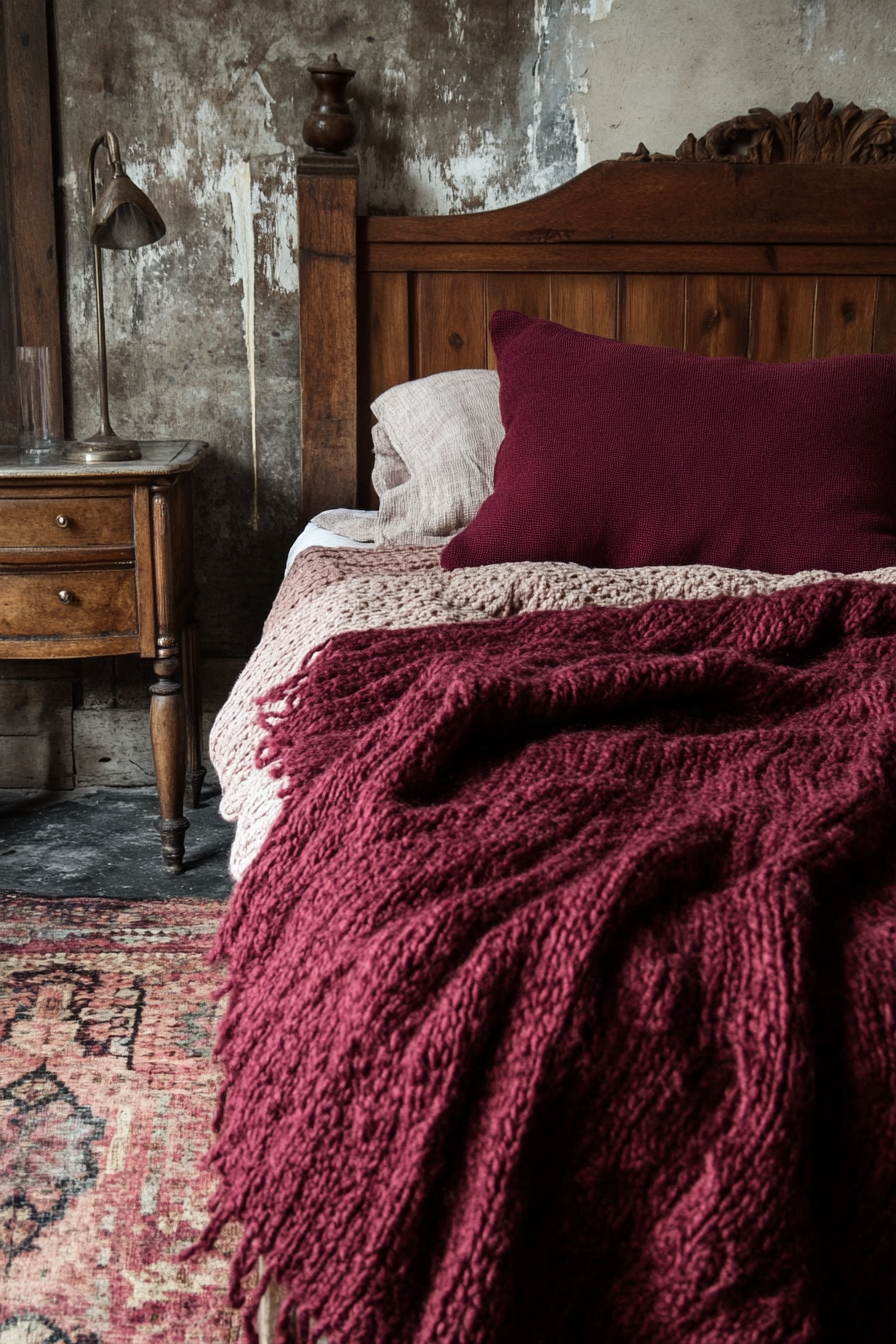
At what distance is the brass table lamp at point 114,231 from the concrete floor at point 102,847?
0.73 meters

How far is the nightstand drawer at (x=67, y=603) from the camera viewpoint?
5.90 ft

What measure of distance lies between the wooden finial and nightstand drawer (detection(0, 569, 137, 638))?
899 mm

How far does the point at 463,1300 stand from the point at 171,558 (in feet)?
4.92

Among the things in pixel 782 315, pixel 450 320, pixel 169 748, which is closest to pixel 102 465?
pixel 169 748

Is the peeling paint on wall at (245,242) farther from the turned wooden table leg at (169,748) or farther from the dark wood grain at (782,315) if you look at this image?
the dark wood grain at (782,315)

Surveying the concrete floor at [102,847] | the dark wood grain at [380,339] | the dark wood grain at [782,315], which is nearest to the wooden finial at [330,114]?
the dark wood grain at [380,339]

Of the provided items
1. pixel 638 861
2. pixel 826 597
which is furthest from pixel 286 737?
pixel 826 597

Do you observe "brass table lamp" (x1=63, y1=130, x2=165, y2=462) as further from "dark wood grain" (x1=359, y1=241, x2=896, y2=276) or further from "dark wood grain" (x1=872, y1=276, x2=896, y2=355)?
"dark wood grain" (x1=872, y1=276, x2=896, y2=355)

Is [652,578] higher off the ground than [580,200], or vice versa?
[580,200]

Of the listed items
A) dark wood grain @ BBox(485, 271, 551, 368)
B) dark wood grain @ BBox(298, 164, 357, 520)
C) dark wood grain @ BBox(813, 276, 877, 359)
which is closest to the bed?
dark wood grain @ BBox(298, 164, 357, 520)

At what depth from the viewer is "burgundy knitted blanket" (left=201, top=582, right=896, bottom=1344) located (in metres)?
0.52

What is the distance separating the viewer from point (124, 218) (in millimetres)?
1883

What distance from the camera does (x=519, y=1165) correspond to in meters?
0.52

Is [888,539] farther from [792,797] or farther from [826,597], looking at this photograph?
[792,797]
